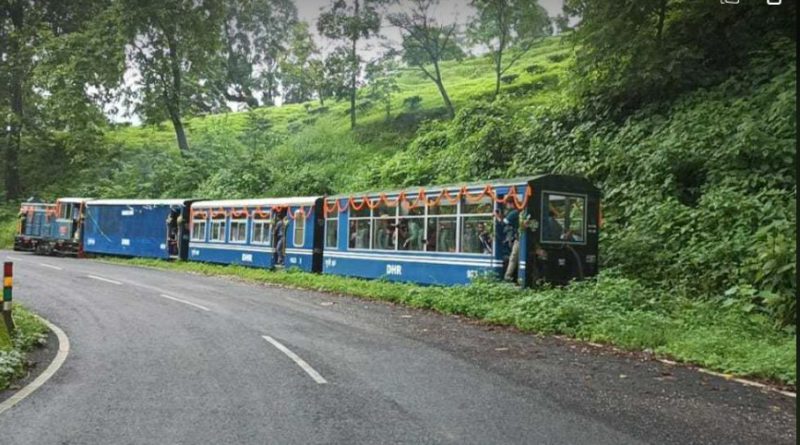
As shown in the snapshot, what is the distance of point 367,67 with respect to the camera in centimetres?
3925

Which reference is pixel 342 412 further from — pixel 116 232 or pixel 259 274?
pixel 116 232

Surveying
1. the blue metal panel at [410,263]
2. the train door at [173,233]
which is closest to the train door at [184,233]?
the train door at [173,233]

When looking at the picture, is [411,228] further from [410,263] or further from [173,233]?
[173,233]

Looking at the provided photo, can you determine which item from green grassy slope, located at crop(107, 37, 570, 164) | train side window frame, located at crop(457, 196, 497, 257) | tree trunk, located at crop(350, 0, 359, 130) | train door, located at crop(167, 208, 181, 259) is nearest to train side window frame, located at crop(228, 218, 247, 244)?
train door, located at crop(167, 208, 181, 259)

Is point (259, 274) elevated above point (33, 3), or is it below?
below

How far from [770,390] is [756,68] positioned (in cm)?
1327

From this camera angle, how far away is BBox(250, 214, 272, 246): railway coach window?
24.0 metres

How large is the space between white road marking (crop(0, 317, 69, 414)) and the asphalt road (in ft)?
0.41

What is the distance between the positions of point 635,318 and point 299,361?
5.75m

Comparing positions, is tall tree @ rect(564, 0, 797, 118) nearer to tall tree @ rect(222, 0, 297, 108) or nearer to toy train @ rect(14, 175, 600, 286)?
toy train @ rect(14, 175, 600, 286)

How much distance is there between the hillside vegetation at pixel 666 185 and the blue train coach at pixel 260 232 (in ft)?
20.5

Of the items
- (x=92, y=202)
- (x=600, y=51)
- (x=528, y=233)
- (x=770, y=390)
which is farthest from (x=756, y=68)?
(x=92, y=202)

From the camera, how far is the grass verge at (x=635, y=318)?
8648 mm

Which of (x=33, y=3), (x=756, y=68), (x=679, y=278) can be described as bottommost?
(x=679, y=278)
